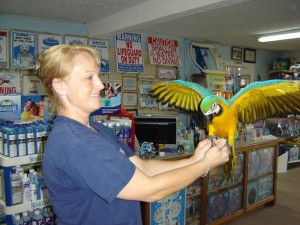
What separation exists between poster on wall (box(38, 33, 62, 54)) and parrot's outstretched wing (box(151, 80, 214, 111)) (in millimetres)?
2391

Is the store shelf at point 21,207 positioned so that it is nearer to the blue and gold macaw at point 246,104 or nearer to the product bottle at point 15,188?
the product bottle at point 15,188

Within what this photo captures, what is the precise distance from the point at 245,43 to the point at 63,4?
3502 millimetres

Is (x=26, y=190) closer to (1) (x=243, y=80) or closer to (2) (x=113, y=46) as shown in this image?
(2) (x=113, y=46)

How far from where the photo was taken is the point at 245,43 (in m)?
5.21

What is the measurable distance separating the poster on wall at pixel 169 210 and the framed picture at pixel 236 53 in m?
3.44

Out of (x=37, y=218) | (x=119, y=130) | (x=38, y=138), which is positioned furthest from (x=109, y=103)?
(x=37, y=218)

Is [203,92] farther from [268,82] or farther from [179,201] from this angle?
[179,201]

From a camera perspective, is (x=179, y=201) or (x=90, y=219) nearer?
(x=90, y=219)

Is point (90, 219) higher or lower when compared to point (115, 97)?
lower

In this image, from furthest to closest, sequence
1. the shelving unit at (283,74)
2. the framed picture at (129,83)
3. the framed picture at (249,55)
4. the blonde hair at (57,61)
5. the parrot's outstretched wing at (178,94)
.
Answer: the shelving unit at (283,74) < the framed picture at (249,55) < the framed picture at (129,83) < the parrot's outstretched wing at (178,94) < the blonde hair at (57,61)

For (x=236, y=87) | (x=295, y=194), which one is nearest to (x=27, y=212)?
(x=295, y=194)

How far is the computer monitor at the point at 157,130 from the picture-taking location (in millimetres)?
3129

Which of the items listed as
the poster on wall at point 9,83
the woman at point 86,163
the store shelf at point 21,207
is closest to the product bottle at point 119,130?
the store shelf at point 21,207

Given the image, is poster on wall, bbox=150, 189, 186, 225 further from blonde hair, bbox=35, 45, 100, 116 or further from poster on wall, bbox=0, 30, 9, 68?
poster on wall, bbox=0, 30, 9, 68
